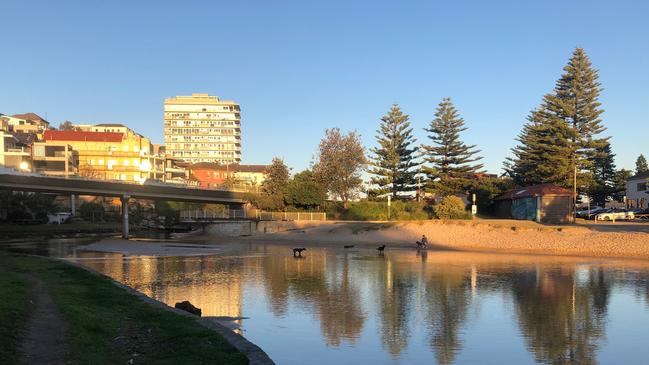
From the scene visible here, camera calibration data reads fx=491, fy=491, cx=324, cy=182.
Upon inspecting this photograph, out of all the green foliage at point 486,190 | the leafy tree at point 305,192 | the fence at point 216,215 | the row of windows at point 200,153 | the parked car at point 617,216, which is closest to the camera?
the parked car at point 617,216

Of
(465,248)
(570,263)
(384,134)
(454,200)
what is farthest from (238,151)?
(570,263)

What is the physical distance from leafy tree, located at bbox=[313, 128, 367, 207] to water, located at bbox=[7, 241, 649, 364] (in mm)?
42183

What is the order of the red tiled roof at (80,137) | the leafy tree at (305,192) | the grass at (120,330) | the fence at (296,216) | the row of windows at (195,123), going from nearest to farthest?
the grass at (120,330)
the fence at (296,216)
the leafy tree at (305,192)
the red tiled roof at (80,137)
the row of windows at (195,123)

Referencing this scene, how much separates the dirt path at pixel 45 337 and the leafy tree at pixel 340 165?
198 feet

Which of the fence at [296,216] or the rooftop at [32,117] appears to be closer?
the fence at [296,216]

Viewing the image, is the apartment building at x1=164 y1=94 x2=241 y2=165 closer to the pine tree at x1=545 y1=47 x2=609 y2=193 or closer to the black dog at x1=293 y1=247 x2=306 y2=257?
the pine tree at x1=545 y1=47 x2=609 y2=193

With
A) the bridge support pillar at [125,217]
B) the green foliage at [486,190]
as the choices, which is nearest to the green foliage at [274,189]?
the bridge support pillar at [125,217]

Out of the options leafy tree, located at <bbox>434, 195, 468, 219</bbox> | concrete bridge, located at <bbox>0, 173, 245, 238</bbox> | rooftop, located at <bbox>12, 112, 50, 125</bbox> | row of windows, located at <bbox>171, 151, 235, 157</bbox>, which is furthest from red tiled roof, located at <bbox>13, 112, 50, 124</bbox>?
leafy tree, located at <bbox>434, 195, 468, 219</bbox>

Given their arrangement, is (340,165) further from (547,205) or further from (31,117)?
(31,117)

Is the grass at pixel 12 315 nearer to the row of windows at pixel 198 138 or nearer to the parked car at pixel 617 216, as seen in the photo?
the parked car at pixel 617 216

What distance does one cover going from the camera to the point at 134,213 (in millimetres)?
94250

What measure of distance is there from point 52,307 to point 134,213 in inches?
3421

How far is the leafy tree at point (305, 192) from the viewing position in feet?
226

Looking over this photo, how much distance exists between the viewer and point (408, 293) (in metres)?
19.3
